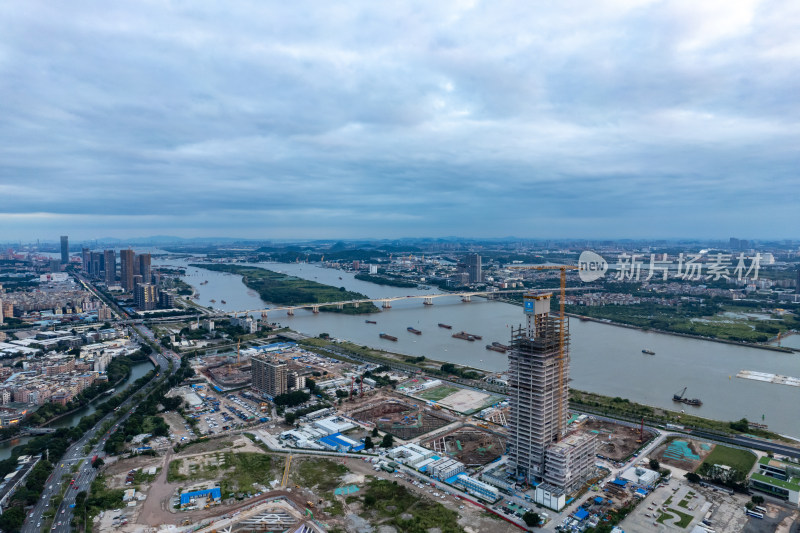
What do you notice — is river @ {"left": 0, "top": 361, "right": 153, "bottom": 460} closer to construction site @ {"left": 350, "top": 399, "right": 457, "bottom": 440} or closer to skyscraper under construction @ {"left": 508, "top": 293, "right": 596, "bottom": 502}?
construction site @ {"left": 350, "top": 399, "right": 457, "bottom": 440}

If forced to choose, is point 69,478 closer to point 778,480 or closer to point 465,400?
point 465,400

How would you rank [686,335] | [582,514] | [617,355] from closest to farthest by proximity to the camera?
[582,514]
[617,355]
[686,335]

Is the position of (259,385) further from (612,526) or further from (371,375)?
(612,526)

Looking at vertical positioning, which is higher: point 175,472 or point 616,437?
point 616,437

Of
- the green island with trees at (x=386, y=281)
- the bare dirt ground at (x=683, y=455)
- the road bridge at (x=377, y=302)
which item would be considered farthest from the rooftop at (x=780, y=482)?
the green island with trees at (x=386, y=281)

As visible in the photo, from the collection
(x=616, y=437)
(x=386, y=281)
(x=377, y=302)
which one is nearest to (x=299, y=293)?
(x=377, y=302)

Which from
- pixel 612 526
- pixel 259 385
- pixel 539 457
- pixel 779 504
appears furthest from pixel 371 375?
pixel 779 504
